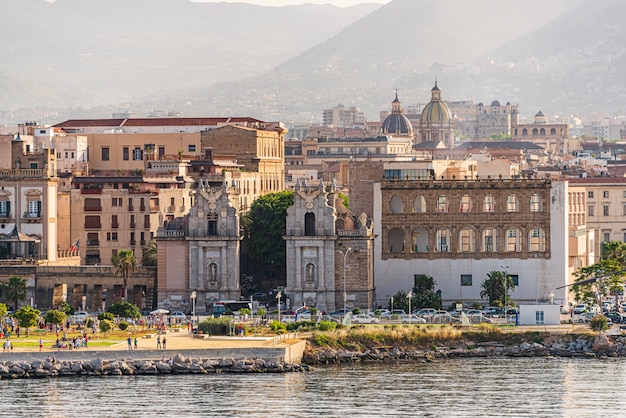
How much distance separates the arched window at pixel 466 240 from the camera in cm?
11779

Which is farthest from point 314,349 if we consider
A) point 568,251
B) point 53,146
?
point 53,146

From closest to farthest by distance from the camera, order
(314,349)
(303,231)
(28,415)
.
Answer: (28,415)
(314,349)
(303,231)

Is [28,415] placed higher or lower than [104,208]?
lower

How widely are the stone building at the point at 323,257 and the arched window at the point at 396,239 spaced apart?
13.5 feet

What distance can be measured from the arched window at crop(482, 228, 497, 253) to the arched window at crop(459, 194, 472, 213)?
1582mm

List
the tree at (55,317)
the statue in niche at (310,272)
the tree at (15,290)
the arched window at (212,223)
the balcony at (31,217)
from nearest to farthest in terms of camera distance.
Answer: the tree at (55,317) < the statue in niche at (310,272) < the arched window at (212,223) < the tree at (15,290) < the balcony at (31,217)

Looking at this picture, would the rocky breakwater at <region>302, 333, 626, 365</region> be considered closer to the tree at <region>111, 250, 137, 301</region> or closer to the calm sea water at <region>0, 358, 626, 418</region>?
the calm sea water at <region>0, 358, 626, 418</region>

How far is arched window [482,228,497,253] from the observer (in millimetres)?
117562

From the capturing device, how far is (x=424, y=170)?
396ft

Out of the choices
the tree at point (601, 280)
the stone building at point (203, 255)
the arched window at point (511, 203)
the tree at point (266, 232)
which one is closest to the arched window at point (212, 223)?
the stone building at point (203, 255)

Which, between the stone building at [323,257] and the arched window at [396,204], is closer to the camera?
the stone building at [323,257]

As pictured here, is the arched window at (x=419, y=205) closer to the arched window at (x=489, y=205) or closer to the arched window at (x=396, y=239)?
the arched window at (x=396, y=239)

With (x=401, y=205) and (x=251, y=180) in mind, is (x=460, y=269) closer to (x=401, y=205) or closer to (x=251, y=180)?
(x=401, y=205)

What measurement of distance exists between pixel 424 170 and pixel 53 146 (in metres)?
42.1
